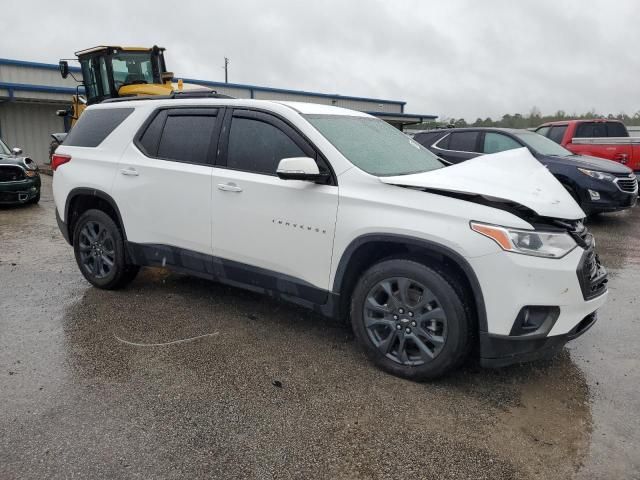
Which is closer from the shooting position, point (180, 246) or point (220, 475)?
point (220, 475)

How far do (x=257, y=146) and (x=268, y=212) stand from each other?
1.84ft

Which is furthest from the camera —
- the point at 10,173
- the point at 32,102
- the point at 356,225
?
the point at 32,102

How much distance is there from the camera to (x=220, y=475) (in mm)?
2436

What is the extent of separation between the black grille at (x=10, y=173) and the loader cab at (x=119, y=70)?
9.57 feet

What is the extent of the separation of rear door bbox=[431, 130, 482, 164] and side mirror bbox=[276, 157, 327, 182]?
6225 mm

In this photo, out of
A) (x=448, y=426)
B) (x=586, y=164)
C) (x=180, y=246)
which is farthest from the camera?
(x=586, y=164)

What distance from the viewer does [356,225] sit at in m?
3.38

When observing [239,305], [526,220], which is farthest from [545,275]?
[239,305]

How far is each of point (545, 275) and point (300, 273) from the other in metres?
1.63

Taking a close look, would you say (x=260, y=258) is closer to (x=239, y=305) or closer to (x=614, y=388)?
(x=239, y=305)

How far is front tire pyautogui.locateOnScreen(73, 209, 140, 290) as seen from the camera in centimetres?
482

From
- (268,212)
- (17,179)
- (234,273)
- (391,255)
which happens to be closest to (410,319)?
(391,255)

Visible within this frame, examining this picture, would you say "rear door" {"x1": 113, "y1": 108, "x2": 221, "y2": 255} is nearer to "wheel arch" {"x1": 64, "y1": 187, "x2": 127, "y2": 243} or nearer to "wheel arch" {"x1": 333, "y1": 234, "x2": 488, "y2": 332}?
"wheel arch" {"x1": 64, "y1": 187, "x2": 127, "y2": 243}

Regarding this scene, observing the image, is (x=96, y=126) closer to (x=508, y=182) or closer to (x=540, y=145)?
(x=508, y=182)
